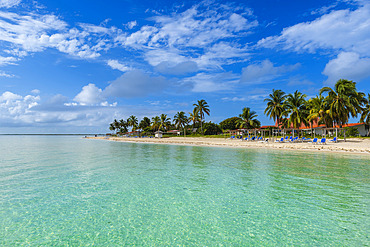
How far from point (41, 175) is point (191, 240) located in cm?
1039

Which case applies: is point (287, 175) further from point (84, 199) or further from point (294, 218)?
point (84, 199)

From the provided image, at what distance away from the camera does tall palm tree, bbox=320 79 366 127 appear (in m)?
32.4

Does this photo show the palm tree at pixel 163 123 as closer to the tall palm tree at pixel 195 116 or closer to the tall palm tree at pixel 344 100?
the tall palm tree at pixel 195 116

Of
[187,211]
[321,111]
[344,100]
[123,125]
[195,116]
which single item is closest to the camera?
[187,211]

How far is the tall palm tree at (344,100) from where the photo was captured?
32.4 m

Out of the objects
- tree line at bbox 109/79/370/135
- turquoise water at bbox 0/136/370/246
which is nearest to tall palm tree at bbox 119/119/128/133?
tree line at bbox 109/79/370/135

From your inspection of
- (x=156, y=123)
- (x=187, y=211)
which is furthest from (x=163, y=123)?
(x=187, y=211)

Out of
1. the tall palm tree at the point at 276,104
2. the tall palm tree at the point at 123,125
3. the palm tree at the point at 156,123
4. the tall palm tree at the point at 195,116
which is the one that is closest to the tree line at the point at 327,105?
the tall palm tree at the point at 276,104

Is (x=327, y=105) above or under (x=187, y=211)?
Result: above

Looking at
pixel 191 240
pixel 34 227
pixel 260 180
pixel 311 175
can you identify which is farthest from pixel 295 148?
pixel 34 227

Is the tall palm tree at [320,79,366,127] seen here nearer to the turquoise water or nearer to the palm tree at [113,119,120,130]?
the turquoise water

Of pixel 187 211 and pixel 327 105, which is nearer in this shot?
pixel 187 211

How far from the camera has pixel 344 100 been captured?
32719mm

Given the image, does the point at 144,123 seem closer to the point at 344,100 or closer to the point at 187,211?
the point at 344,100
